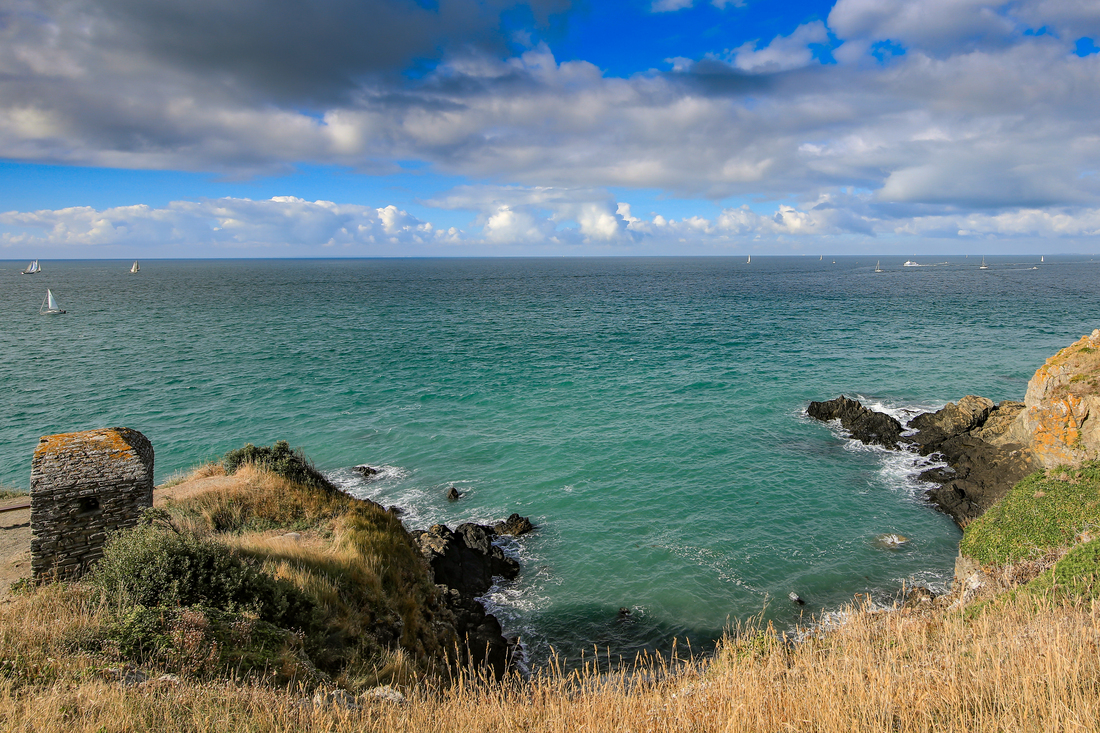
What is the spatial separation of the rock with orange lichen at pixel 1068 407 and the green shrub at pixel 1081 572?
800 cm

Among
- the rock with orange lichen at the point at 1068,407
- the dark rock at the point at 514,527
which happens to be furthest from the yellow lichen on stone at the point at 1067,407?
the dark rock at the point at 514,527

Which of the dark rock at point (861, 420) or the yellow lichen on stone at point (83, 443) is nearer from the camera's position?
the yellow lichen on stone at point (83, 443)

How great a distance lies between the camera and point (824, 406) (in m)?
30.4

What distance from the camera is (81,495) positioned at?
10.1 metres

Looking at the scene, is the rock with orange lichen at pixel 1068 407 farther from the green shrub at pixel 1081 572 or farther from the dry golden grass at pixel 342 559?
the dry golden grass at pixel 342 559

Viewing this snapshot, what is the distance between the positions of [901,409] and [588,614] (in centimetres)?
2572

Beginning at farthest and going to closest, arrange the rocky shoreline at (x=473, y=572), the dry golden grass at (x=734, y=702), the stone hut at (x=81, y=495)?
the rocky shoreline at (x=473, y=572) < the stone hut at (x=81, y=495) < the dry golden grass at (x=734, y=702)

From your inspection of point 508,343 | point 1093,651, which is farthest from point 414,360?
point 1093,651

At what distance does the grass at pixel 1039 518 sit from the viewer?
44.9ft

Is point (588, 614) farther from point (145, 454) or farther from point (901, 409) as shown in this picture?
point (901, 409)

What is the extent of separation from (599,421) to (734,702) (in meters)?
25.0

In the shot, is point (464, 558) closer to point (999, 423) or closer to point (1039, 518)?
point (1039, 518)

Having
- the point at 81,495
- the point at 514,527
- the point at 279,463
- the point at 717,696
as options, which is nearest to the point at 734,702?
the point at 717,696

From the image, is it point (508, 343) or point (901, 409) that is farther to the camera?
point (508, 343)
